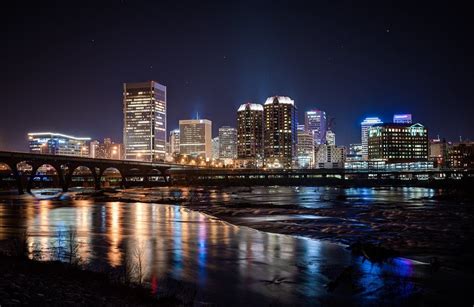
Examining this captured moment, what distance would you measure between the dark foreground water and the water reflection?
0.13 feet

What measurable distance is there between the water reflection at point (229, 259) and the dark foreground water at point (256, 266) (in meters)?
0.04

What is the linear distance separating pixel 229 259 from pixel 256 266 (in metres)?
2.47

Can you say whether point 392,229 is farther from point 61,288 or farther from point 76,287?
point 61,288

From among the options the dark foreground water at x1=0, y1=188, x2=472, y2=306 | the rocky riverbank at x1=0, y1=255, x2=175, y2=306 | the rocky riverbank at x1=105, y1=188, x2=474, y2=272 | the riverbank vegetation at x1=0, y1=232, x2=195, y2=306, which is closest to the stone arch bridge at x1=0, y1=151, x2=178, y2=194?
the rocky riverbank at x1=105, y1=188, x2=474, y2=272

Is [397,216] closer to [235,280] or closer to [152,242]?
[152,242]

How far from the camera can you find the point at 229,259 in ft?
85.9

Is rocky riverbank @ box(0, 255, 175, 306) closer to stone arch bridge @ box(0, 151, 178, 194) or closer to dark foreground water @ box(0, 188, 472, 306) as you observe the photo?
dark foreground water @ box(0, 188, 472, 306)

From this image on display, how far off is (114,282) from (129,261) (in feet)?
25.0

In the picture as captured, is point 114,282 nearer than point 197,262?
Yes

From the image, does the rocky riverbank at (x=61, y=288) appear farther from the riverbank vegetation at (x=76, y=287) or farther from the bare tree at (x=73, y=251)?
the bare tree at (x=73, y=251)

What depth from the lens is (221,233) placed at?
3766cm

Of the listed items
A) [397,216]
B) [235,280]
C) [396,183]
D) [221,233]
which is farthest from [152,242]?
[396,183]

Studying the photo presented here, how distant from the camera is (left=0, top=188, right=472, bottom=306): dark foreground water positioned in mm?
18547

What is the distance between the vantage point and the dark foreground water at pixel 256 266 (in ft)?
60.8
